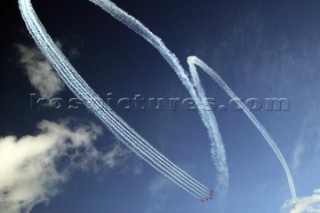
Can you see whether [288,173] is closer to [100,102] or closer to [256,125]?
[256,125]

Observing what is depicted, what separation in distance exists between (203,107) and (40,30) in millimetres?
29322

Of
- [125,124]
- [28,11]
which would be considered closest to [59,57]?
[28,11]

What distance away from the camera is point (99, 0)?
49438 mm

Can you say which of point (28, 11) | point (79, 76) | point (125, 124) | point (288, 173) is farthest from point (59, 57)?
point (288, 173)

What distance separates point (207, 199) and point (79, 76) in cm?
3504

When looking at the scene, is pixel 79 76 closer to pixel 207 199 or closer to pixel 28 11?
pixel 28 11

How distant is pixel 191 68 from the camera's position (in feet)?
196

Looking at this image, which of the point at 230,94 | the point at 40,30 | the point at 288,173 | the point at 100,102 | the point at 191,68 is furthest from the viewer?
the point at 288,173

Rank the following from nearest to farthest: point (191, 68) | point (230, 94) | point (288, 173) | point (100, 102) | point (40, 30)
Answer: point (40, 30), point (100, 102), point (191, 68), point (230, 94), point (288, 173)

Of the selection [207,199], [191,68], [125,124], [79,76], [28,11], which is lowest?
[207,199]

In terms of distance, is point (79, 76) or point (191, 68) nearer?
point (79, 76)

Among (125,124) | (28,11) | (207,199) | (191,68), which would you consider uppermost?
(28,11)

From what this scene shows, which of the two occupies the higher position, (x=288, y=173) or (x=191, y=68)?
(x=191, y=68)

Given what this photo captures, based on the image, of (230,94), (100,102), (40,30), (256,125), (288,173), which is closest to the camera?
(40,30)
